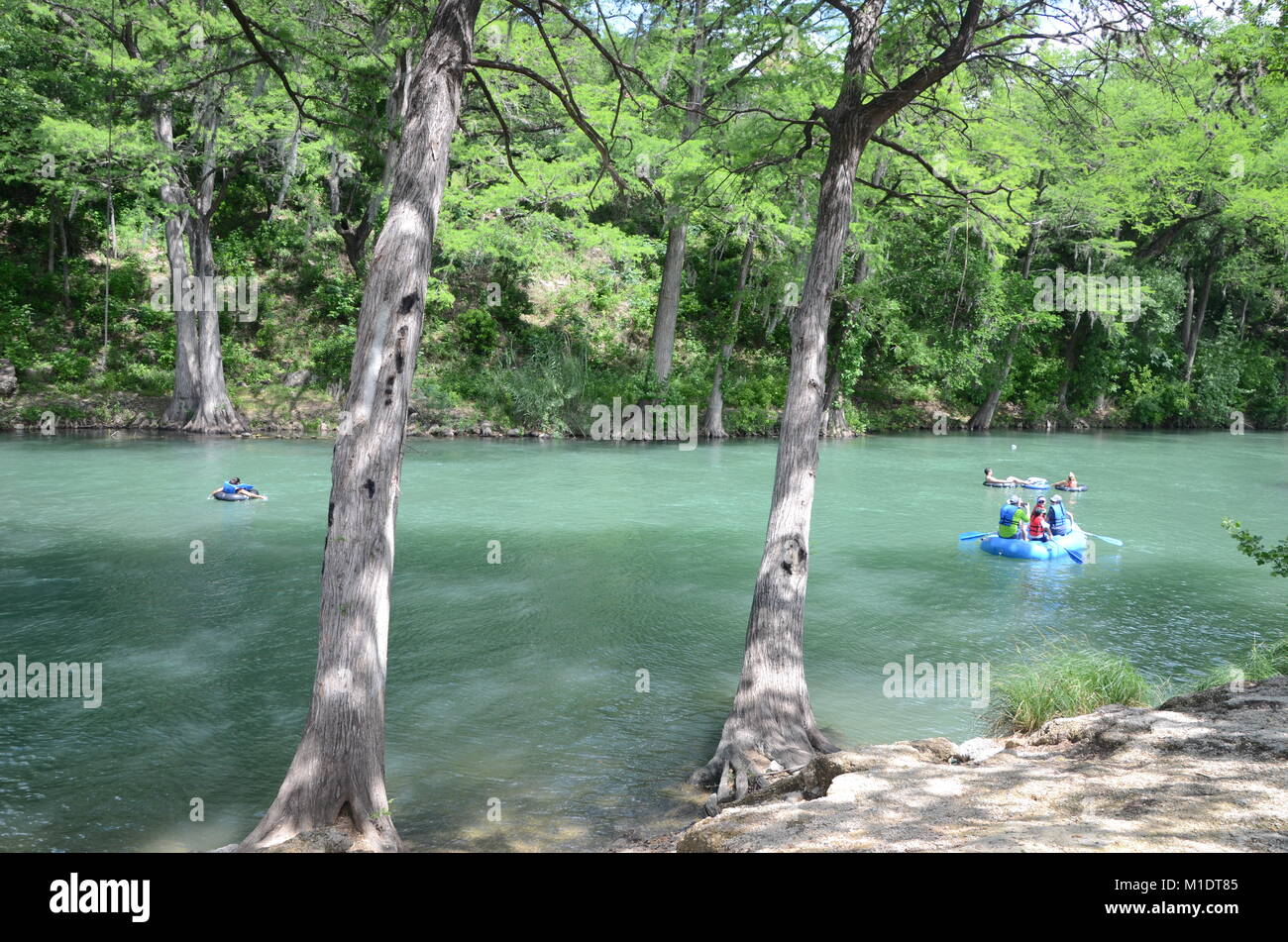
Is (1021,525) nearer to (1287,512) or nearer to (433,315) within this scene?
(1287,512)

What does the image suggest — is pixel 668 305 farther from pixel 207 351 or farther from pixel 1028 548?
pixel 1028 548

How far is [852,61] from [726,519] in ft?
43.1

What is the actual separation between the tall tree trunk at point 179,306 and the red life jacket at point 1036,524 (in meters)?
24.1

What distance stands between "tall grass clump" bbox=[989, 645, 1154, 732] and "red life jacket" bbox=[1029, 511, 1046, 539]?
863cm

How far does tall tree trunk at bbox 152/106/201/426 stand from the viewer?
91.1 feet

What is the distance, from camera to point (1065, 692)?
875cm

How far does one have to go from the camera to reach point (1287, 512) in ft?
71.9

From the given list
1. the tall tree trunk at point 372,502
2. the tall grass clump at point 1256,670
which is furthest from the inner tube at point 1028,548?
the tall tree trunk at point 372,502

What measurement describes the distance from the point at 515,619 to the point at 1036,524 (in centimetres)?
1017

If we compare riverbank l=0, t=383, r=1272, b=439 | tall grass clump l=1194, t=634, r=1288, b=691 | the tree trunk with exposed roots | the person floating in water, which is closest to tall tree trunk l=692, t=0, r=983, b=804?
the tree trunk with exposed roots

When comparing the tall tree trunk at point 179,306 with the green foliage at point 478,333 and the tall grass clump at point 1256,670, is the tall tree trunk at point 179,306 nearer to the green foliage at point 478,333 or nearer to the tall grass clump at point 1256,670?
the green foliage at point 478,333

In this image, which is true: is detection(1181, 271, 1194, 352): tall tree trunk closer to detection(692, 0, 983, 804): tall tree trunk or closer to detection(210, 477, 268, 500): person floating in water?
detection(210, 477, 268, 500): person floating in water

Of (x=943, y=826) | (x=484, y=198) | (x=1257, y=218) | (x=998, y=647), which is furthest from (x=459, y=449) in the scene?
(x=1257, y=218)

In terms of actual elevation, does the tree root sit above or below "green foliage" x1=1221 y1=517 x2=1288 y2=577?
below
